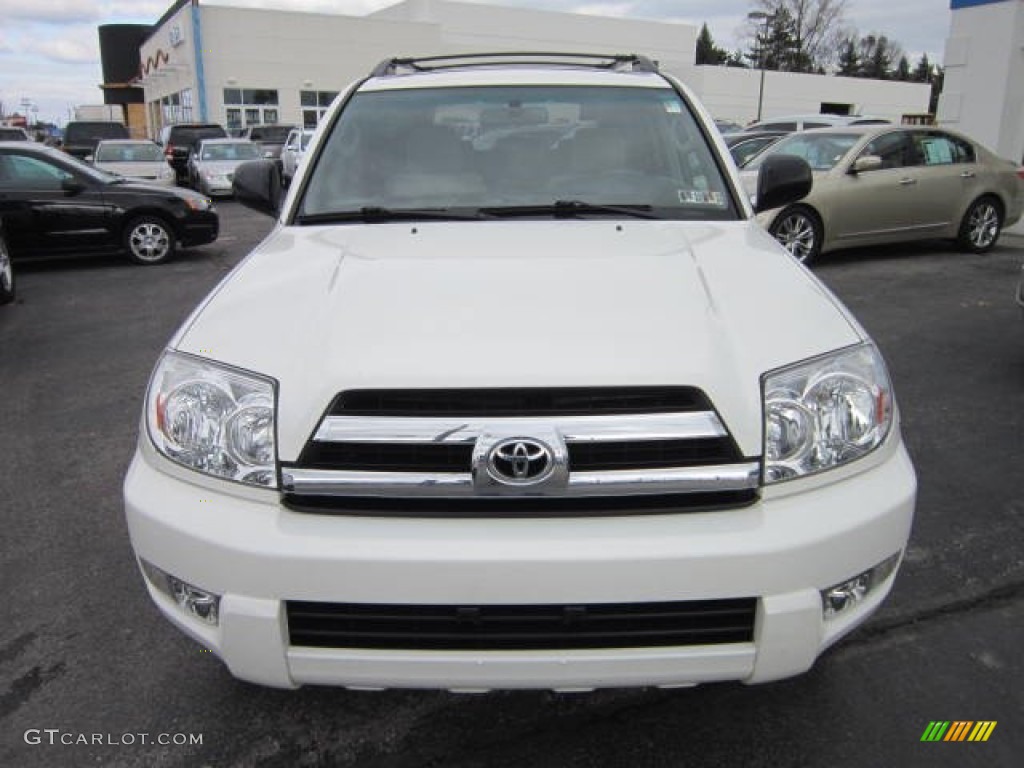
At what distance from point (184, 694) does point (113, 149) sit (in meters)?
18.1

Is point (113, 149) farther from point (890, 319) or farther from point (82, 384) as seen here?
point (890, 319)

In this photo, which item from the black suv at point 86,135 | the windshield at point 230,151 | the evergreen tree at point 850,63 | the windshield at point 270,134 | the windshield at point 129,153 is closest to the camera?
the windshield at point 129,153

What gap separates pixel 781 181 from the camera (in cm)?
344

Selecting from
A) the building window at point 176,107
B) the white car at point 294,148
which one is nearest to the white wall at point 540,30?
the building window at point 176,107

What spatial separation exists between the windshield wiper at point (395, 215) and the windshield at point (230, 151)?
713 inches

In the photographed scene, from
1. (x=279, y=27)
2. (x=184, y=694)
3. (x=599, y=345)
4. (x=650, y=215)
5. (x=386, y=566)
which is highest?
(x=279, y=27)

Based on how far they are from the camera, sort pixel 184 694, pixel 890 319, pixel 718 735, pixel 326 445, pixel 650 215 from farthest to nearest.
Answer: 1. pixel 890 319
2. pixel 650 215
3. pixel 184 694
4. pixel 718 735
5. pixel 326 445

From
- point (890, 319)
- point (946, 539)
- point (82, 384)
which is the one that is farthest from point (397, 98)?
point (890, 319)

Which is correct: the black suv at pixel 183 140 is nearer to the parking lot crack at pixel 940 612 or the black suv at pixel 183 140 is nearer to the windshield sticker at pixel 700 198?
the windshield sticker at pixel 700 198

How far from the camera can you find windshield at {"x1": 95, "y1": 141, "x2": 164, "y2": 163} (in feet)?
58.0

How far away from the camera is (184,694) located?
8.27ft

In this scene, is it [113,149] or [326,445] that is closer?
[326,445]

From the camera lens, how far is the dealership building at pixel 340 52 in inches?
1547

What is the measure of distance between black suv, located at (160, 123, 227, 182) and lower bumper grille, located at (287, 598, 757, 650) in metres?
23.2
